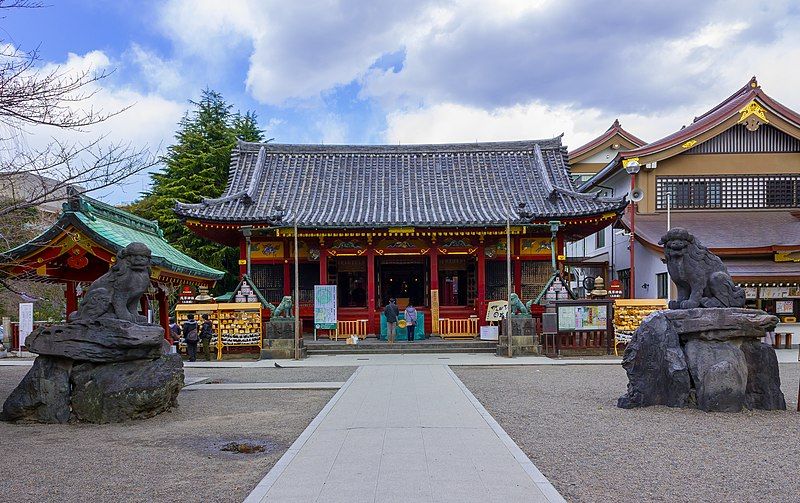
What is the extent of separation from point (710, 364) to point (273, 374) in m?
10.3

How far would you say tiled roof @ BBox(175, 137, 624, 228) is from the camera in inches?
923

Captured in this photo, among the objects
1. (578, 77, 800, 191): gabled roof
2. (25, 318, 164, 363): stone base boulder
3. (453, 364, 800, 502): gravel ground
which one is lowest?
(453, 364, 800, 502): gravel ground

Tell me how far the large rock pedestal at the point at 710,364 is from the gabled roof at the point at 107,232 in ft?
30.9

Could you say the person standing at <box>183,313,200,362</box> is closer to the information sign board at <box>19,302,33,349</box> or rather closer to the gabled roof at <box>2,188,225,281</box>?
the gabled roof at <box>2,188,225,281</box>

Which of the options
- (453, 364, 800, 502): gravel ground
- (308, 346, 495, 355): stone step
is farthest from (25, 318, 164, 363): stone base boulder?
(308, 346, 495, 355): stone step

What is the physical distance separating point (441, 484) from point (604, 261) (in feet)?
88.2

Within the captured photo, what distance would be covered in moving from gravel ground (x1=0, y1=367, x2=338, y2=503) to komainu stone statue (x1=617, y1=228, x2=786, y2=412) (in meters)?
5.59

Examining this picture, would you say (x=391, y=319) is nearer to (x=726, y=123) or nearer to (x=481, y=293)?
(x=481, y=293)

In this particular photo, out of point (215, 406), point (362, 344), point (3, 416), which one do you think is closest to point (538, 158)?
point (362, 344)

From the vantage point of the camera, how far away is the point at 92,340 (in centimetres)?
961

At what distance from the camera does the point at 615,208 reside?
22.2 metres

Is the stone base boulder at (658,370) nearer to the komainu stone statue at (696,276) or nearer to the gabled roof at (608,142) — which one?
the komainu stone statue at (696,276)

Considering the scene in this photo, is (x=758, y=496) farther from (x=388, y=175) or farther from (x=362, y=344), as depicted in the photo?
(x=388, y=175)

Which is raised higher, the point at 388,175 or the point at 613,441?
the point at 388,175
